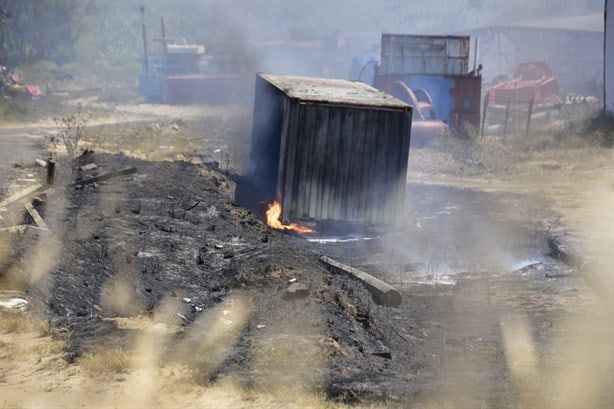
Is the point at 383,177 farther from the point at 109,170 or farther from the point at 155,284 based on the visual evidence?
the point at 109,170

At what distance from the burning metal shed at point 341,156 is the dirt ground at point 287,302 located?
0.59m

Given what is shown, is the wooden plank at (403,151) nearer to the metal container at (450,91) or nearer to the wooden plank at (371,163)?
the wooden plank at (371,163)

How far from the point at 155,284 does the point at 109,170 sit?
254 inches

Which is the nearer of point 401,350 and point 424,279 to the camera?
point 401,350

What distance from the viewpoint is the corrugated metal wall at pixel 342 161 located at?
477 inches

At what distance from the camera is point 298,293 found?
8266mm

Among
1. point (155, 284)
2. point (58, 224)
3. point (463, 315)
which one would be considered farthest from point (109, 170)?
point (463, 315)

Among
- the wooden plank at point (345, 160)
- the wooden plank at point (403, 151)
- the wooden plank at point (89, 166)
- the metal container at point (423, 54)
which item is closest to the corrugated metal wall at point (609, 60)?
the metal container at point (423, 54)

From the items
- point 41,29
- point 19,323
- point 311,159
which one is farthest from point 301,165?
point 41,29

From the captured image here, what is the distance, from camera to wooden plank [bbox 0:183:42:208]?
11.5 metres

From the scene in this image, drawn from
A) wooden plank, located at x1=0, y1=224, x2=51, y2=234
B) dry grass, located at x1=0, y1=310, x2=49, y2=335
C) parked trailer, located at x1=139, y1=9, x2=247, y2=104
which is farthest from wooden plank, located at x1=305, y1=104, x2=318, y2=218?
parked trailer, located at x1=139, y1=9, x2=247, y2=104

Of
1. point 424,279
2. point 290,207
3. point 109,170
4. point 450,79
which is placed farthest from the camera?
point 450,79

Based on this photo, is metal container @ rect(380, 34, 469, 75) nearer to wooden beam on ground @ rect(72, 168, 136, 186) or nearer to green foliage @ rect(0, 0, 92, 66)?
wooden beam on ground @ rect(72, 168, 136, 186)

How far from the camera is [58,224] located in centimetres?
1080
